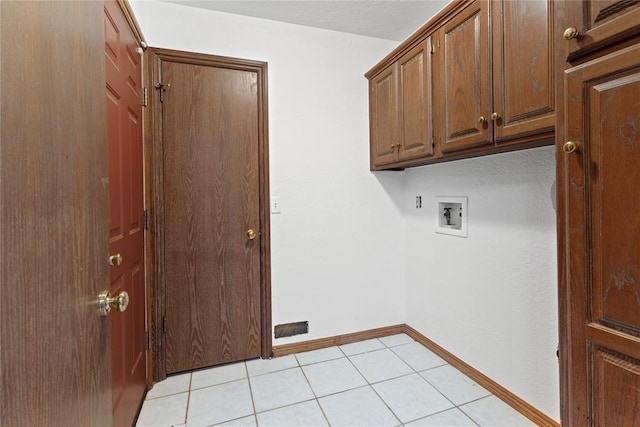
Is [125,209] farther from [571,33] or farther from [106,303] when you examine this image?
[571,33]

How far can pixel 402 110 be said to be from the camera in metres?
2.10

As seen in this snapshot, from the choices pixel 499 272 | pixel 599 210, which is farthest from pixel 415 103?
pixel 599 210

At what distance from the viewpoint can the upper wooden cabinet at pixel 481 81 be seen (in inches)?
47.9

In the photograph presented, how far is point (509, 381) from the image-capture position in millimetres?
1732

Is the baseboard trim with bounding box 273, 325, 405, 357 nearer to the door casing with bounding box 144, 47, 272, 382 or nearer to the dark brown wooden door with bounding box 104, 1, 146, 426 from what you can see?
the door casing with bounding box 144, 47, 272, 382

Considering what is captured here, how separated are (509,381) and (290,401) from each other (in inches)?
49.1

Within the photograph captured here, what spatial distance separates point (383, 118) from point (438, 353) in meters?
1.79

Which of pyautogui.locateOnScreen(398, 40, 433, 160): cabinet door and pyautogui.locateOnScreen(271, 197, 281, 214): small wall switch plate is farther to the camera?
pyautogui.locateOnScreen(271, 197, 281, 214): small wall switch plate

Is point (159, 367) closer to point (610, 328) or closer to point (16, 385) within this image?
point (16, 385)

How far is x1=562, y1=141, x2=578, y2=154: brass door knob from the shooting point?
31.8 inches

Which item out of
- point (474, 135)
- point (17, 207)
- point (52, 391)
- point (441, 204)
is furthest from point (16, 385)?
point (441, 204)

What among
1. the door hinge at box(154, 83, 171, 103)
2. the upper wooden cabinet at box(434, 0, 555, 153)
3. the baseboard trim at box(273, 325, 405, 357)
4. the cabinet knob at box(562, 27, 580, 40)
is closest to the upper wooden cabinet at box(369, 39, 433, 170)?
the upper wooden cabinet at box(434, 0, 555, 153)

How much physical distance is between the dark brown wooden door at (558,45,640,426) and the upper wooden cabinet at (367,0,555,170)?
457 mm

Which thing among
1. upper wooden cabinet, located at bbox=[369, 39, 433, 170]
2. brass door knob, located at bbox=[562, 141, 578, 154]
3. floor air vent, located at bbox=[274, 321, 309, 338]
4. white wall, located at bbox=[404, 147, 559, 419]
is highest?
upper wooden cabinet, located at bbox=[369, 39, 433, 170]
